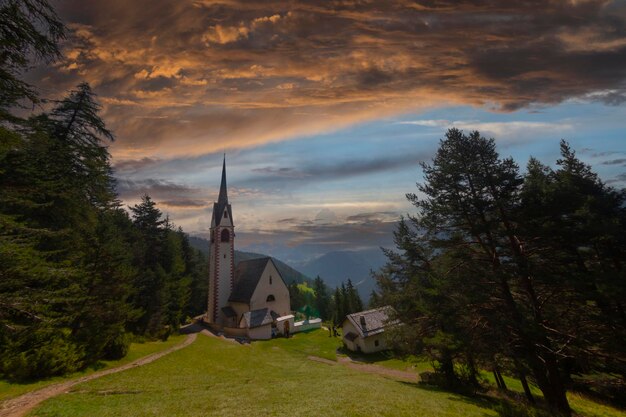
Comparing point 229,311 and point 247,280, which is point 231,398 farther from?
point 247,280

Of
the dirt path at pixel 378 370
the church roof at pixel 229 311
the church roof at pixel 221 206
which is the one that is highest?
the church roof at pixel 221 206

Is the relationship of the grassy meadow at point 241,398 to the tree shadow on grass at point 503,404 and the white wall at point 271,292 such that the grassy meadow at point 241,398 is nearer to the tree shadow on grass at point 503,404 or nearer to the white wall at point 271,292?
the tree shadow on grass at point 503,404

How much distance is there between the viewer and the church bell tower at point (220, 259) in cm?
4962

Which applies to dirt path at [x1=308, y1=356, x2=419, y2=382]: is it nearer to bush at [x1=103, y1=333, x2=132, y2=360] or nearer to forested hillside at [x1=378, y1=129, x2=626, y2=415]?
forested hillside at [x1=378, y1=129, x2=626, y2=415]

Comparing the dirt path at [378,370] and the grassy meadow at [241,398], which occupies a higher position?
the grassy meadow at [241,398]

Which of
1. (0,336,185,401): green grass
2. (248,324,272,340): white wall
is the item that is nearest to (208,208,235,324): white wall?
(248,324,272,340): white wall

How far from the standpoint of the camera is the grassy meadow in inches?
466

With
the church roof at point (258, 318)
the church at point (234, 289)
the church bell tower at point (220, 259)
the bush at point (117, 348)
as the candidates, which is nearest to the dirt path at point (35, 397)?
the bush at point (117, 348)

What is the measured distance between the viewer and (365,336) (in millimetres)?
42031

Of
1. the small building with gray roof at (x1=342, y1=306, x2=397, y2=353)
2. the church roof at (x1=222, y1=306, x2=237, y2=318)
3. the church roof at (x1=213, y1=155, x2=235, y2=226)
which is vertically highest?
the church roof at (x1=213, y1=155, x2=235, y2=226)

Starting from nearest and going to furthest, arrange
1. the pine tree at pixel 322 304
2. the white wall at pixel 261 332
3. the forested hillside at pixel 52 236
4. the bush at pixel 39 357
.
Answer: the forested hillside at pixel 52 236, the bush at pixel 39 357, the white wall at pixel 261 332, the pine tree at pixel 322 304

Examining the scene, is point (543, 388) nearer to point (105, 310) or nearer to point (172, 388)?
point (172, 388)

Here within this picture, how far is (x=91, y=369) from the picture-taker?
20.6 meters

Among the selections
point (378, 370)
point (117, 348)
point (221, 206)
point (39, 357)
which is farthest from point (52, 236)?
point (221, 206)
